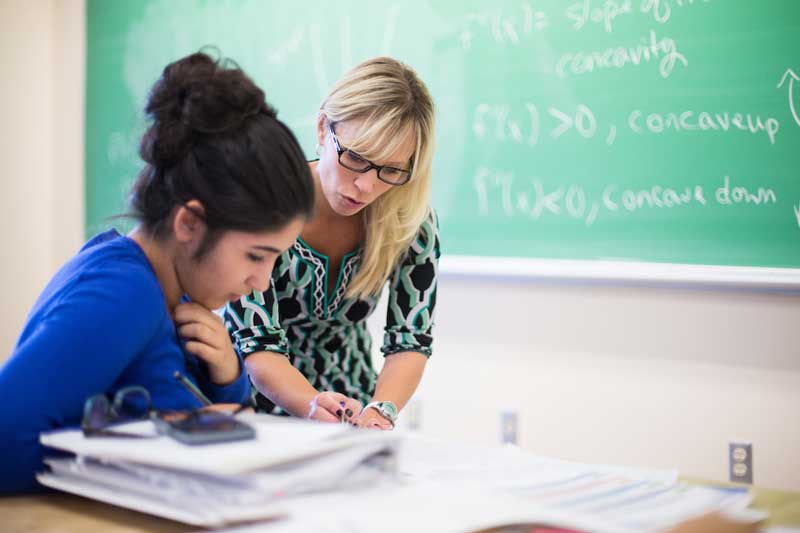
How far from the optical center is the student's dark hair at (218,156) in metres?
0.91

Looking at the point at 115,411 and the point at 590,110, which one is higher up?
the point at 590,110

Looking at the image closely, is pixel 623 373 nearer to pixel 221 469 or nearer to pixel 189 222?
pixel 189 222

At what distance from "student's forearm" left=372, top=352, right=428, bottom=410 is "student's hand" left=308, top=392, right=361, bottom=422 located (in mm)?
209

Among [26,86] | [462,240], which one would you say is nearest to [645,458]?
[462,240]

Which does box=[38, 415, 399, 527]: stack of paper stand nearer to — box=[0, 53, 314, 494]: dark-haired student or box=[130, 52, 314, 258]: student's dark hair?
box=[0, 53, 314, 494]: dark-haired student

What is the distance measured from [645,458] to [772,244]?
72cm

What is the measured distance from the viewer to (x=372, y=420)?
Answer: 1.29m

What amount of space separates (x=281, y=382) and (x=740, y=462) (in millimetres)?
1476

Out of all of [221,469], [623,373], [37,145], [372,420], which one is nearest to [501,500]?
[221,469]

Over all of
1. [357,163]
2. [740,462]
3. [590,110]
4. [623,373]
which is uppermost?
[590,110]

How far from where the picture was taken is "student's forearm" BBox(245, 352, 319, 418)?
136 cm

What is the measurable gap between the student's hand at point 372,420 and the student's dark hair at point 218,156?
1.46 feet

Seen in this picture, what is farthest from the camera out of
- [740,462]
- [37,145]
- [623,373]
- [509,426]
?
[37,145]

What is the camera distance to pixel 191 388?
88 cm
